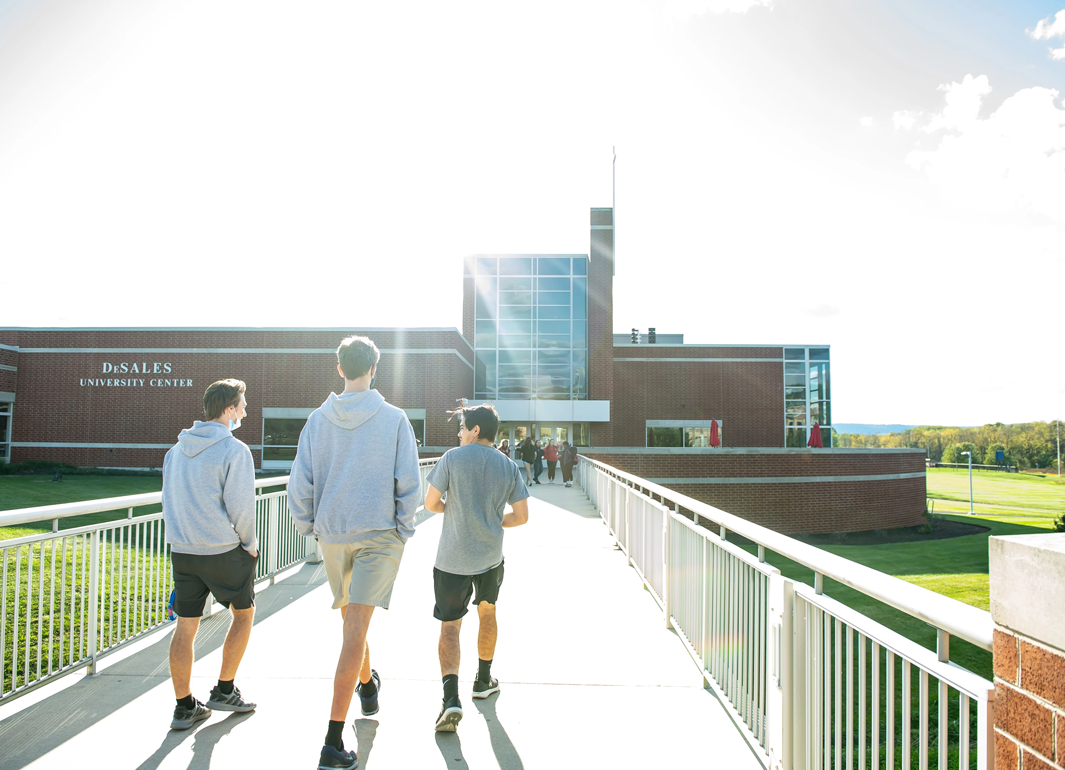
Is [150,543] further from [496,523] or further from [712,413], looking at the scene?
[712,413]

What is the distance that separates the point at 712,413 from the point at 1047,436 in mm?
153335

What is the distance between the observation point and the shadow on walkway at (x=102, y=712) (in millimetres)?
3145

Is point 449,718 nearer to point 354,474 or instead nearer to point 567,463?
point 354,474

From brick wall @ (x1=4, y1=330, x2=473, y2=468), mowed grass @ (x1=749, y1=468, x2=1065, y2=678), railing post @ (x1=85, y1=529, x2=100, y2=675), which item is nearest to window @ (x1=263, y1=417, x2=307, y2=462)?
brick wall @ (x1=4, y1=330, x2=473, y2=468)

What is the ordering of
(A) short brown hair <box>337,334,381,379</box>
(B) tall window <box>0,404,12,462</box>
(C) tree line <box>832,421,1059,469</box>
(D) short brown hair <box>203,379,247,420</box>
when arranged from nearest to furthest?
(A) short brown hair <box>337,334,381,379</box> < (D) short brown hair <box>203,379,247,420</box> < (B) tall window <box>0,404,12,462</box> < (C) tree line <box>832,421,1059,469</box>

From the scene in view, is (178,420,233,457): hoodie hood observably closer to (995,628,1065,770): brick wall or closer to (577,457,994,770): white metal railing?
(577,457,994,770): white metal railing

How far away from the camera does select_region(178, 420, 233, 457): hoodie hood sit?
3350 millimetres

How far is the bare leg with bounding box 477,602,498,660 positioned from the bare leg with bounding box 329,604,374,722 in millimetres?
862

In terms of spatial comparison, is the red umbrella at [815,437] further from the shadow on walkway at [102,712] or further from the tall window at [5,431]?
the tall window at [5,431]

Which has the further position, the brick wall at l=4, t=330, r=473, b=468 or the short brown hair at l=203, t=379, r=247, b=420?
the brick wall at l=4, t=330, r=473, b=468

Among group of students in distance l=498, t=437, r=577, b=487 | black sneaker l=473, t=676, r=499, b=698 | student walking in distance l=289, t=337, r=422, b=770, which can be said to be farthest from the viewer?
group of students in distance l=498, t=437, r=577, b=487

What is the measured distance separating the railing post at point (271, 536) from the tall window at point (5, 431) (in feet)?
104

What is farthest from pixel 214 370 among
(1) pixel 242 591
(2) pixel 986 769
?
(2) pixel 986 769

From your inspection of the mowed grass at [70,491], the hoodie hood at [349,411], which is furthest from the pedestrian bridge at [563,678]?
the mowed grass at [70,491]
